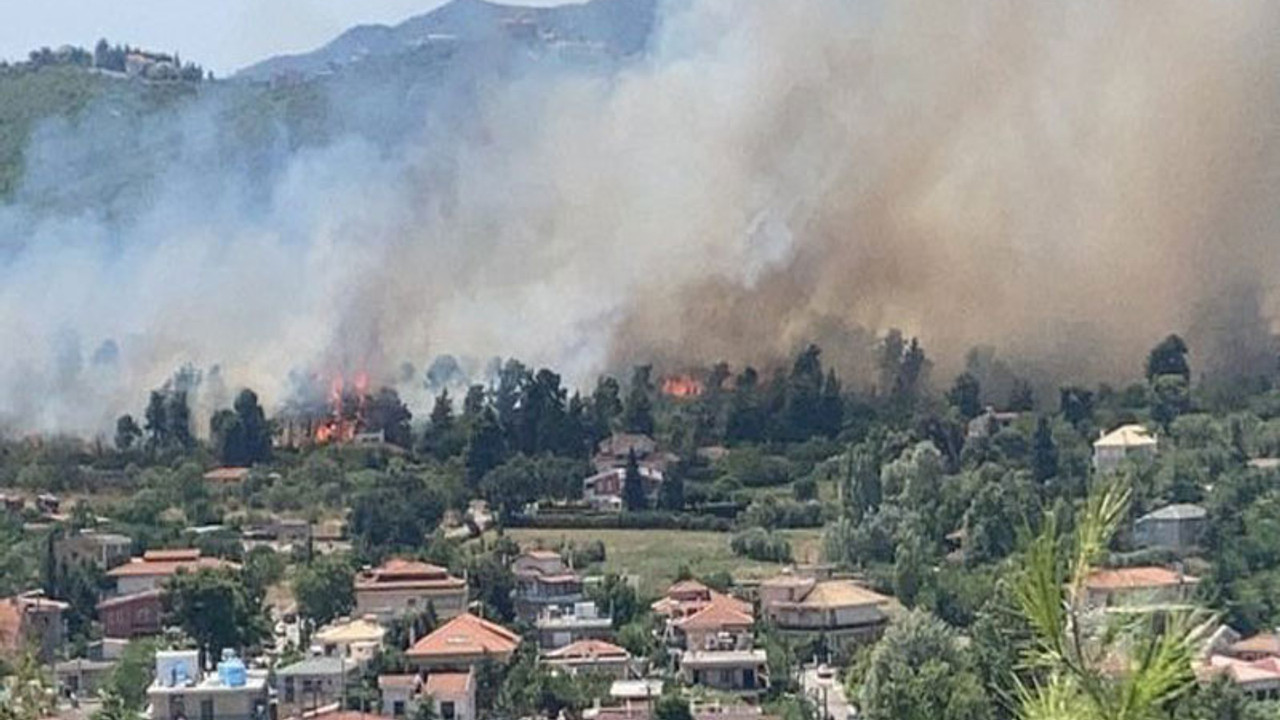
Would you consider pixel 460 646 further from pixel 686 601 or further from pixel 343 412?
pixel 343 412

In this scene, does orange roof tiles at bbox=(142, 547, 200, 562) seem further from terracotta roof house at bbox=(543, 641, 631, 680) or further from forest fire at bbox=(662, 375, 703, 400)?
forest fire at bbox=(662, 375, 703, 400)

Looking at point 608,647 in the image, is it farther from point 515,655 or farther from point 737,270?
point 737,270

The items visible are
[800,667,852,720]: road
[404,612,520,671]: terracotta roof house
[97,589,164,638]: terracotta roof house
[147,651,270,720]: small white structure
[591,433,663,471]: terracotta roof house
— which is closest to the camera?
[800,667,852,720]: road

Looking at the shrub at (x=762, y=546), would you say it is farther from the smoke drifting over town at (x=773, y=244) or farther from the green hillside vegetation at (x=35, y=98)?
the green hillside vegetation at (x=35, y=98)

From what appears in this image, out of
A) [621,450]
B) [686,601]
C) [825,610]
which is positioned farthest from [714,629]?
[621,450]

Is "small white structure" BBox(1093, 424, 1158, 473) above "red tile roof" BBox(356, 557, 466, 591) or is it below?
above

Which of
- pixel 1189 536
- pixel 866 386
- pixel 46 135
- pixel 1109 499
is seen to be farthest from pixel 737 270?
pixel 1109 499

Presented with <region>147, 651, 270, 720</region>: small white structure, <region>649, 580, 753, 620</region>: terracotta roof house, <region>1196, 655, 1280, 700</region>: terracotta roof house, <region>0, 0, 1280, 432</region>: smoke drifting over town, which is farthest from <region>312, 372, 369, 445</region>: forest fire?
<region>1196, 655, 1280, 700</region>: terracotta roof house

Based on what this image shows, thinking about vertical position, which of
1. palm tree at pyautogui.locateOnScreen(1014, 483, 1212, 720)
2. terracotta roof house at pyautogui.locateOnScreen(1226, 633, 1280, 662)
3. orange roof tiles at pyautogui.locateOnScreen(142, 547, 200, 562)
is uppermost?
palm tree at pyautogui.locateOnScreen(1014, 483, 1212, 720)
